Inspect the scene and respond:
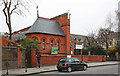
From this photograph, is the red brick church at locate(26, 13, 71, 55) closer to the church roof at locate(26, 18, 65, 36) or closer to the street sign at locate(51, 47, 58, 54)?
the church roof at locate(26, 18, 65, 36)

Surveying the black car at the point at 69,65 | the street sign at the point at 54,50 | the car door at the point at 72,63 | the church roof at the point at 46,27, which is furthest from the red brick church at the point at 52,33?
the car door at the point at 72,63

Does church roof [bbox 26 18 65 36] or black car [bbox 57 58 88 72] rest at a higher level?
church roof [bbox 26 18 65 36]

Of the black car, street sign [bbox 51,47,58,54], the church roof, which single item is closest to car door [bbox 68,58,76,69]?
the black car

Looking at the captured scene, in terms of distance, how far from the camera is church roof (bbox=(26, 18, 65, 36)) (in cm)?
3212

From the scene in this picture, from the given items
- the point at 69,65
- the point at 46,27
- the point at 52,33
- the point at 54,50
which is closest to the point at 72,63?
the point at 69,65

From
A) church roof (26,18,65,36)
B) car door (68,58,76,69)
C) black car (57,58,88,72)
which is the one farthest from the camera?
church roof (26,18,65,36)

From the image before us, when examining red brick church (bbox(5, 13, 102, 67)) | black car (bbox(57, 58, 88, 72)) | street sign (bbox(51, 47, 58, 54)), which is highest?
red brick church (bbox(5, 13, 102, 67))

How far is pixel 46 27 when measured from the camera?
33844 mm

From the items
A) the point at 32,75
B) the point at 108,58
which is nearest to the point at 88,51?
the point at 108,58

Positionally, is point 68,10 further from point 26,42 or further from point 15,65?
point 15,65

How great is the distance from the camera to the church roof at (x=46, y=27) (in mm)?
32125

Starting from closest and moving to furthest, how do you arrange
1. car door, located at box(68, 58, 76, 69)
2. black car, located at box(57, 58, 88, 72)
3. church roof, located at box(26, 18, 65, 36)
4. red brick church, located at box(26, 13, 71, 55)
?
1. black car, located at box(57, 58, 88, 72)
2. car door, located at box(68, 58, 76, 69)
3. red brick church, located at box(26, 13, 71, 55)
4. church roof, located at box(26, 18, 65, 36)

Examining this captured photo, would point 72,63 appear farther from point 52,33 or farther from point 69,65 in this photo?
point 52,33

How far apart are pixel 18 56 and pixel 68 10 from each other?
773 inches
